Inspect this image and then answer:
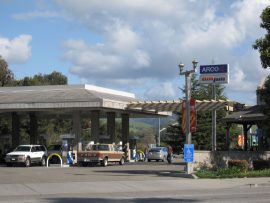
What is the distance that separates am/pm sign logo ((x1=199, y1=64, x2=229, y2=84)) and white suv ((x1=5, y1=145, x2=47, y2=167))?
14.6 meters

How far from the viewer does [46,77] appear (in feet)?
289

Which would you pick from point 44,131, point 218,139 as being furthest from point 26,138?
point 218,139

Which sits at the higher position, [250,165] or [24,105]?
[24,105]

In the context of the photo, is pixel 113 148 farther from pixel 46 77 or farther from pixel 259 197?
pixel 46 77

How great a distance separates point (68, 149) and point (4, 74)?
33.9 metres

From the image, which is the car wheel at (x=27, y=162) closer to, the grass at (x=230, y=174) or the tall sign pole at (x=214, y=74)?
the tall sign pole at (x=214, y=74)

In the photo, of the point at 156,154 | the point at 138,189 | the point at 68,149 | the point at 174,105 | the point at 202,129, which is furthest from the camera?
the point at 202,129

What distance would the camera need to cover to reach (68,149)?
46000 mm

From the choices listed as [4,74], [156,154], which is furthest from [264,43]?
[4,74]

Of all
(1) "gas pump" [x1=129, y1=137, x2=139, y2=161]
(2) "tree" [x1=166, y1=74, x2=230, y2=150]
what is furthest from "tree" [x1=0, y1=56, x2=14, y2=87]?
(1) "gas pump" [x1=129, y1=137, x2=139, y2=161]

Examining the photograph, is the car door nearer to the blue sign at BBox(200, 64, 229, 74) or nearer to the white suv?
the white suv

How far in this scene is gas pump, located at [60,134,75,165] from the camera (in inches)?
1735

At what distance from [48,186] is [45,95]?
82.0 ft

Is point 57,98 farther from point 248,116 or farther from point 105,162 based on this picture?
point 248,116
